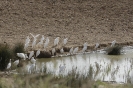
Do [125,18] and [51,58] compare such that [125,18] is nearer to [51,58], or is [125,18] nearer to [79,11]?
[79,11]

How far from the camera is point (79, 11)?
2650 cm

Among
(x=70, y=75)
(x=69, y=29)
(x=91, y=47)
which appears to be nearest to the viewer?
(x=70, y=75)

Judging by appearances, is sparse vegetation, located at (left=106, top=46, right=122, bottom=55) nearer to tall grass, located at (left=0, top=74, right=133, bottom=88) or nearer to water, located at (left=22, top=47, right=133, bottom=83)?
water, located at (left=22, top=47, right=133, bottom=83)

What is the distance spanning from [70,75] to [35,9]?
14.3m

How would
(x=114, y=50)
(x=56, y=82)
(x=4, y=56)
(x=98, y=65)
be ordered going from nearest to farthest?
1. (x=56, y=82)
2. (x=98, y=65)
3. (x=4, y=56)
4. (x=114, y=50)

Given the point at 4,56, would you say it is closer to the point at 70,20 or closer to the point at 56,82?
the point at 56,82

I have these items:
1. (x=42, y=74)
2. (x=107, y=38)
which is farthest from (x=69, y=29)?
(x=42, y=74)

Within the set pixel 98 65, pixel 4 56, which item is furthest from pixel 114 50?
pixel 4 56

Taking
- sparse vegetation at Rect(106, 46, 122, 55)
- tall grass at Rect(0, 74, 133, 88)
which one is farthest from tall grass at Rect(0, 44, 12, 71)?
sparse vegetation at Rect(106, 46, 122, 55)

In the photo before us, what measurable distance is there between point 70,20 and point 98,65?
36.5 ft

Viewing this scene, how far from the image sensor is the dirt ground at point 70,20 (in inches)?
860

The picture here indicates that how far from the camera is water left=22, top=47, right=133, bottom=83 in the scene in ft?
44.7

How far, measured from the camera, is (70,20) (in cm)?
2508

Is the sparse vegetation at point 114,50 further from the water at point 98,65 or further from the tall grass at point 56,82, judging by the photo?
the tall grass at point 56,82
